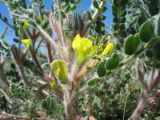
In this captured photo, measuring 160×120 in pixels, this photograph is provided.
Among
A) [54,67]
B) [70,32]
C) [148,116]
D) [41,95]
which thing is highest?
[70,32]

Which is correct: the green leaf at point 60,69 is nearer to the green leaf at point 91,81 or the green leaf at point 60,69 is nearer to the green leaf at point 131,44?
the green leaf at point 91,81

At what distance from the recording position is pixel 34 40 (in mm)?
1835

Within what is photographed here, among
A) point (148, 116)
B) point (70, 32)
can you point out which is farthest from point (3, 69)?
point (148, 116)

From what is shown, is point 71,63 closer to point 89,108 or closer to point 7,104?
point 89,108

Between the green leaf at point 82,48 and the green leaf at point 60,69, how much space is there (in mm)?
48

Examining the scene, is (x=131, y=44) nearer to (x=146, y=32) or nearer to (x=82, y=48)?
(x=146, y=32)

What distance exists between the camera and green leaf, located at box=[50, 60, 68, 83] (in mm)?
1218

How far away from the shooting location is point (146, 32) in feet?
3.31

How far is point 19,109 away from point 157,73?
2.08 feet

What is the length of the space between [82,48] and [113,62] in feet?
0.42

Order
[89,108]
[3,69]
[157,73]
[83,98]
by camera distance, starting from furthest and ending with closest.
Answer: [3,69], [83,98], [89,108], [157,73]

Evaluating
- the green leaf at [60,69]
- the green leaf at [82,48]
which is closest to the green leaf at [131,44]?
the green leaf at [82,48]

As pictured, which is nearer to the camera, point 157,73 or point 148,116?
point 157,73

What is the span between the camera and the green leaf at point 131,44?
40.6 inches
